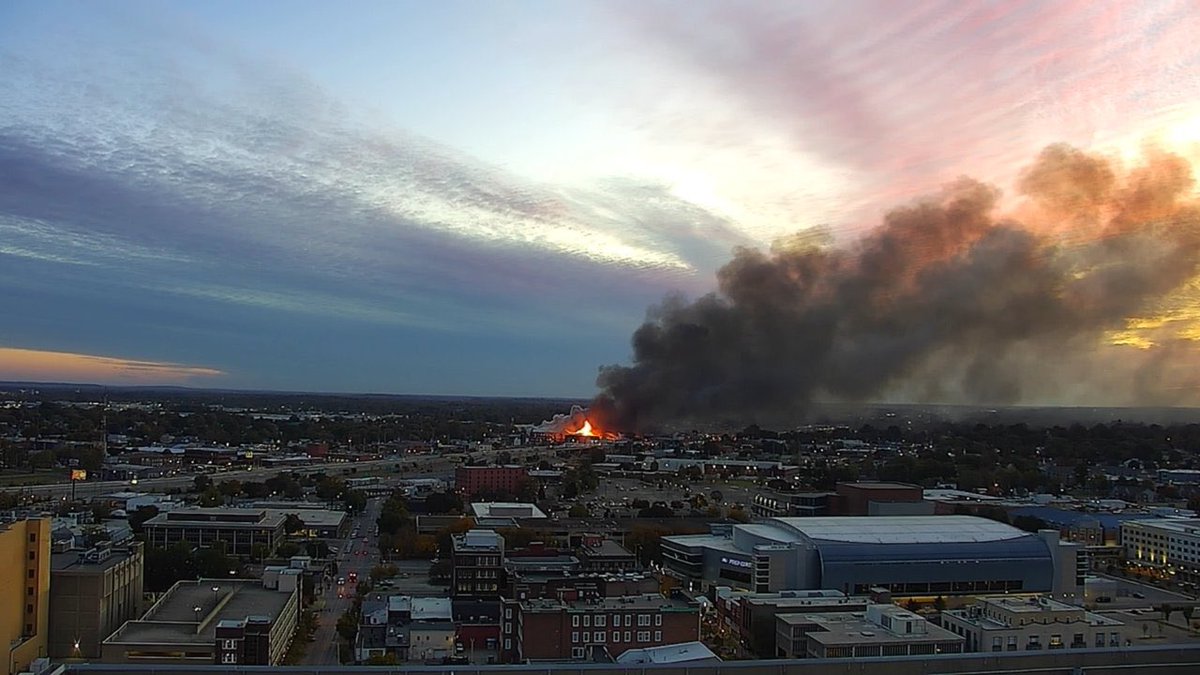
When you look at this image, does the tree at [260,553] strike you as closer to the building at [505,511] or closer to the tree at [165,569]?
the tree at [165,569]

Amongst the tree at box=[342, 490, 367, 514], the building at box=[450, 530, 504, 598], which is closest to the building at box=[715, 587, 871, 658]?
the building at box=[450, 530, 504, 598]

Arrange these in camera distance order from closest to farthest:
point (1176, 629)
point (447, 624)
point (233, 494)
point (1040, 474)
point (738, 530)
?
point (447, 624)
point (1176, 629)
point (738, 530)
point (233, 494)
point (1040, 474)

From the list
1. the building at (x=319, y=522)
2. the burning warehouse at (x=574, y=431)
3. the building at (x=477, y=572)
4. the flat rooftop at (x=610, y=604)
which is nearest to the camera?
the flat rooftop at (x=610, y=604)

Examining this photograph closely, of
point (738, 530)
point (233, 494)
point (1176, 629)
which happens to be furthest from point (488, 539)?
point (233, 494)

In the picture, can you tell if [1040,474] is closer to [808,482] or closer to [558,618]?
[808,482]

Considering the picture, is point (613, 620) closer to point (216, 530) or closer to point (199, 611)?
point (199, 611)

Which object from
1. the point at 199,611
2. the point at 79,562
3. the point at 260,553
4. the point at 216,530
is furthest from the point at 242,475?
the point at 199,611

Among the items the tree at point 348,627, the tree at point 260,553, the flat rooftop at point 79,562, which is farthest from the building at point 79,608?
the tree at point 260,553
